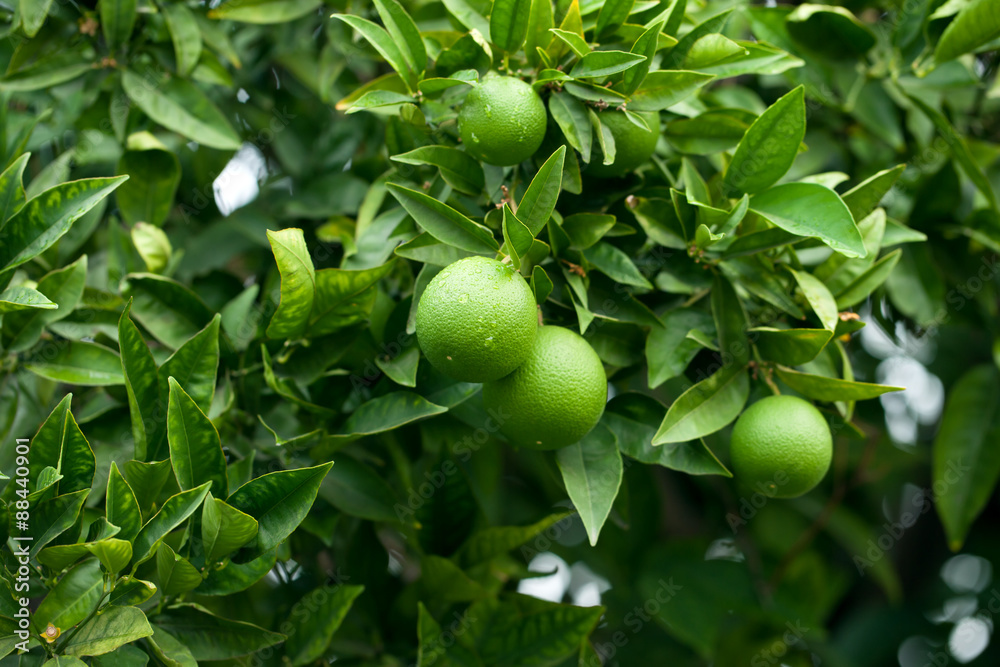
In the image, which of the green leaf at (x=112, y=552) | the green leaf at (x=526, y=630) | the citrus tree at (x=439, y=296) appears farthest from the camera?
the green leaf at (x=526, y=630)

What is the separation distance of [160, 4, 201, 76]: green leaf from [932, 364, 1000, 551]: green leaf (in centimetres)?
172

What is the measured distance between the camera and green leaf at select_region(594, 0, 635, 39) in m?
1.02

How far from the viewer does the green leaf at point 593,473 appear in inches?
37.4

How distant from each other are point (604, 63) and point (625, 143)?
0.37 feet

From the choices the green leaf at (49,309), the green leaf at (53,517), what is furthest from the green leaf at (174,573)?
the green leaf at (49,309)

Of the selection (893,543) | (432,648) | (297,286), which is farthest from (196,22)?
(893,543)

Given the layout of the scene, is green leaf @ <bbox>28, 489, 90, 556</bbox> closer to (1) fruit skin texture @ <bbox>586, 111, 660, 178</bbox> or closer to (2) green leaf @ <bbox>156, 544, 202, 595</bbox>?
(2) green leaf @ <bbox>156, 544, 202, 595</bbox>

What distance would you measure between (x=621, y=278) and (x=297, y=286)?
1.46ft

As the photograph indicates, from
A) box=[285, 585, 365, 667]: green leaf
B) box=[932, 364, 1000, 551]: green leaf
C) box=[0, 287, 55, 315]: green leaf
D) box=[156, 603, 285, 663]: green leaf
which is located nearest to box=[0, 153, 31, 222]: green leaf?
box=[0, 287, 55, 315]: green leaf

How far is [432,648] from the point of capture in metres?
1.16

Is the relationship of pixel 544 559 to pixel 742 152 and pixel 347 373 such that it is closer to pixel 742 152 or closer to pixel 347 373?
pixel 347 373

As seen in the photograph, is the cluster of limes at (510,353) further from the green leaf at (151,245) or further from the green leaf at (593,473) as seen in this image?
the green leaf at (151,245)

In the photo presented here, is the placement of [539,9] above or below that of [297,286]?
above

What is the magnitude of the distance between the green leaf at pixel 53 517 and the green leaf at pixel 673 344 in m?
0.76
